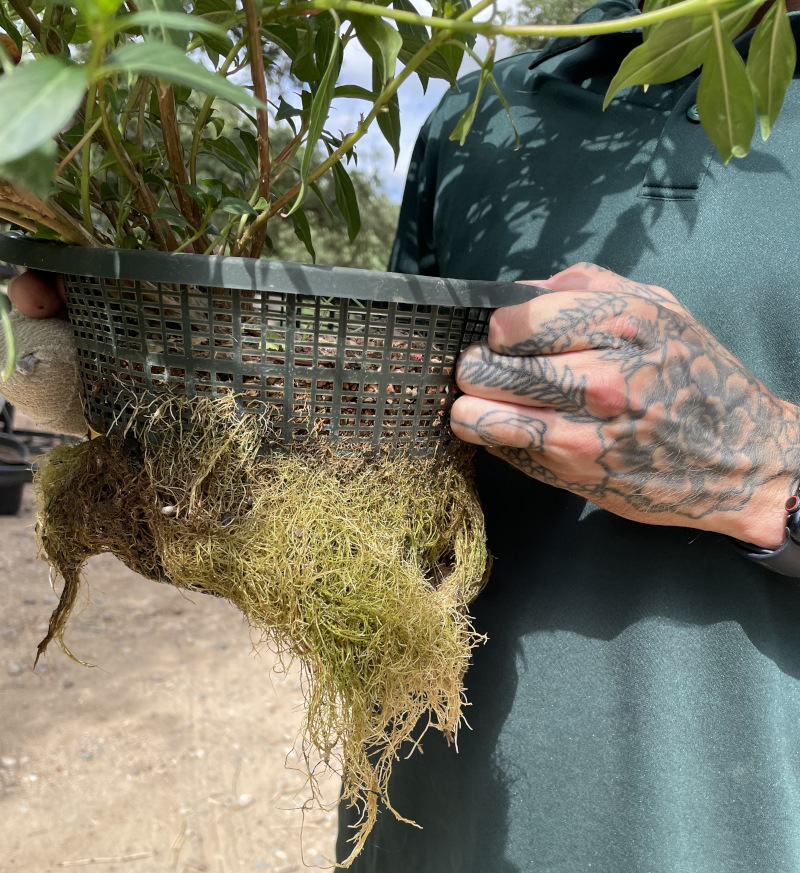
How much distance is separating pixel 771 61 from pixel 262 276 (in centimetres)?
30

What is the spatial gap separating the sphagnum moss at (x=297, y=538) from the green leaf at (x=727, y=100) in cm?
25

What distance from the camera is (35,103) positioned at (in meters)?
0.21

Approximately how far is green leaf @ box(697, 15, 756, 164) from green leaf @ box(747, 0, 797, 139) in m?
0.01

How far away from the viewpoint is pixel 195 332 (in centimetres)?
38

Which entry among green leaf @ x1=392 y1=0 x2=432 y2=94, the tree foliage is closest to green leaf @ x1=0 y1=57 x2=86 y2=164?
green leaf @ x1=392 y1=0 x2=432 y2=94

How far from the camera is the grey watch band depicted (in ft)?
1.54

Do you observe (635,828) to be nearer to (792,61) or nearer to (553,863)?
(553,863)

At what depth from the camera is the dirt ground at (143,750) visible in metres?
1.50

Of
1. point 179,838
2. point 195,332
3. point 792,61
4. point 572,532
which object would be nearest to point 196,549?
point 195,332

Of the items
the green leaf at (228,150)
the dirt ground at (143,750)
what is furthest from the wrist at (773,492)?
the dirt ground at (143,750)

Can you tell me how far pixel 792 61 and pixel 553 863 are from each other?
1.94ft

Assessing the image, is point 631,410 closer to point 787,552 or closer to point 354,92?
point 787,552

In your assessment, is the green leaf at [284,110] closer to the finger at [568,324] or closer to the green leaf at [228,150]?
the green leaf at [228,150]

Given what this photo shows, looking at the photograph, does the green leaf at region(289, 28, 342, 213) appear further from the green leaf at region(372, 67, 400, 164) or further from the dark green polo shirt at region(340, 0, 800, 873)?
the dark green polo shirt at region(340, 0, 800, 873)
